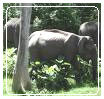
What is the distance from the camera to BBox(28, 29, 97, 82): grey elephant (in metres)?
6.42

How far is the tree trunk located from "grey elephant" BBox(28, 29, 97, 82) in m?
0.70

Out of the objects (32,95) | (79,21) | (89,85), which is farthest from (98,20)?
(32,95)

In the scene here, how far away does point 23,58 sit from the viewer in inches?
223

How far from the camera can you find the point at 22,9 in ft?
18.6

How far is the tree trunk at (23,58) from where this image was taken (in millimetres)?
5656

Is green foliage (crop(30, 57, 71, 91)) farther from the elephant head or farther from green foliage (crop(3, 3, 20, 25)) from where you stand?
green foliage (crop(3, 3, 20, 25))

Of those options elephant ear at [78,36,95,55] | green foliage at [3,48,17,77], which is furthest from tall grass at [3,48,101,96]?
elephant ear at [78,36,95,55]

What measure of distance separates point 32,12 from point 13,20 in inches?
19.1

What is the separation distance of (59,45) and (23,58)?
95 centimetres

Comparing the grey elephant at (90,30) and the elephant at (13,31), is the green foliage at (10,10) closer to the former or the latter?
the elephant at (13,31)

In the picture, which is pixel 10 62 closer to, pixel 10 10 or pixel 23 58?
pixel 23 58

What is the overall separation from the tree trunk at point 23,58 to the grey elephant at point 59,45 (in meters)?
0.70

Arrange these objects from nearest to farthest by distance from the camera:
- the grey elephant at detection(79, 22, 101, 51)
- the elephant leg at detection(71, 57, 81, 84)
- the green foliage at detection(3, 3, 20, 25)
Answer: the green foliage at detection(3, 3, 20, 25) → the elephant leg at detection(71, 57, 81, 84) → the grey elephant at detection(79, 22, 101, 51)

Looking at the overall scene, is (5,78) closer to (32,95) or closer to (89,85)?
(32,95)
